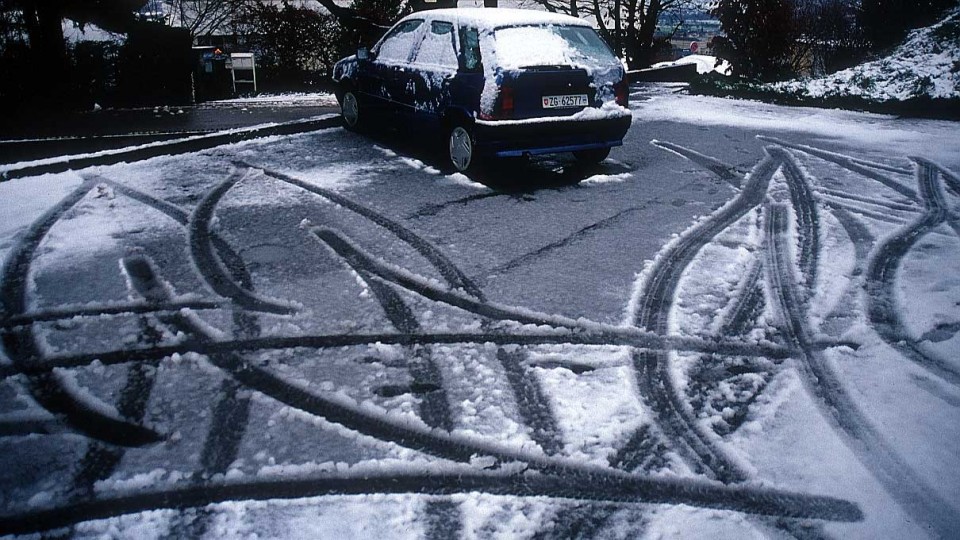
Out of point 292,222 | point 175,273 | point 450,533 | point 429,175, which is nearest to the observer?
point 450,533

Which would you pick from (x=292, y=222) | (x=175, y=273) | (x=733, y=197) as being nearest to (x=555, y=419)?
(x=175, y=273)

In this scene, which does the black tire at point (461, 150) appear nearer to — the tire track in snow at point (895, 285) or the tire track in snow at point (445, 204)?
the tire track in snow at point (445, 204)

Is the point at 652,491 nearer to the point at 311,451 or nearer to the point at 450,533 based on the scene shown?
the point at 450,533

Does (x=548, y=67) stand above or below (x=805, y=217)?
above

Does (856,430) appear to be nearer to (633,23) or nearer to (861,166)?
(861,166)

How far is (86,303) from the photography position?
4.34m

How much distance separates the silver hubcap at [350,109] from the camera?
9.84 metres

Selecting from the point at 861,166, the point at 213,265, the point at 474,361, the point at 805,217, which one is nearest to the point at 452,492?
the point at 474,361

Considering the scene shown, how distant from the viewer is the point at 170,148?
843 cm

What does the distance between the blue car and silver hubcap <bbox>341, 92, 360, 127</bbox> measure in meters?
1.58

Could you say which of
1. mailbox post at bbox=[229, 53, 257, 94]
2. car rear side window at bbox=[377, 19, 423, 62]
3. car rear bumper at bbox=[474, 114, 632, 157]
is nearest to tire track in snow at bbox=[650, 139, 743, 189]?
car rear bumper at bbox=[474, 114, 632, 157]

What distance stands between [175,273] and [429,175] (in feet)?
11.3

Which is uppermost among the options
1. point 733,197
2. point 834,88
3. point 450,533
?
point 834,88

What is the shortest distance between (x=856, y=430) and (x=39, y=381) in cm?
403
